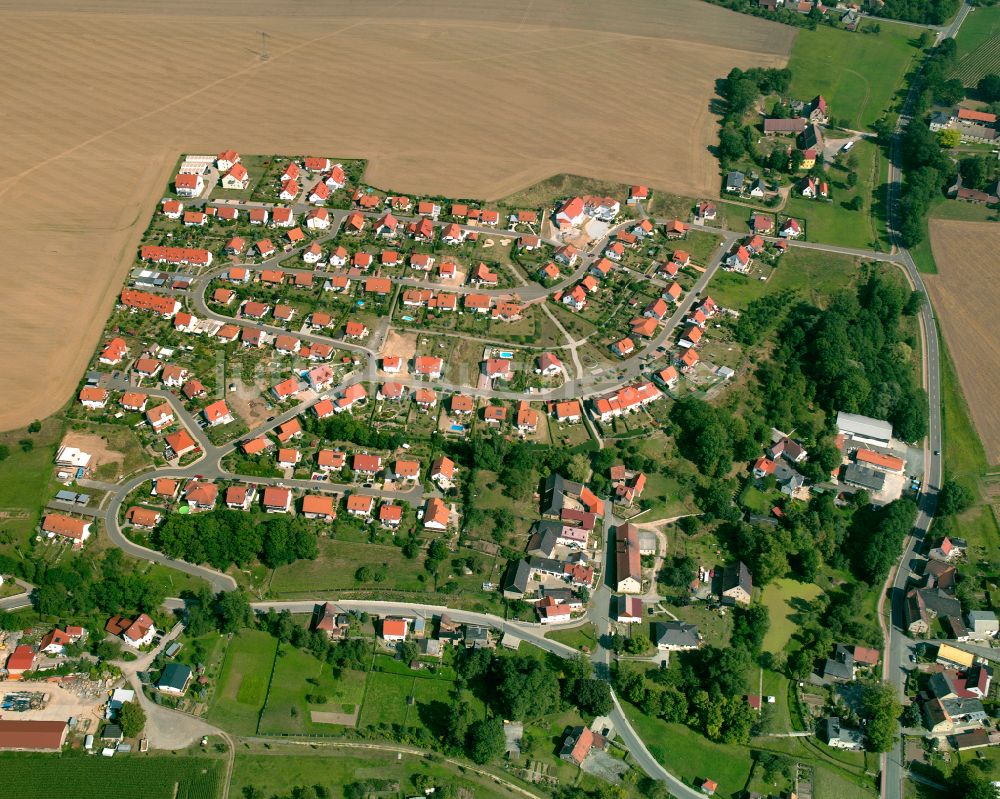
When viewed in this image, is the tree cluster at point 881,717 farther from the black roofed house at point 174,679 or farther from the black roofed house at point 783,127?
the black roofed house at point 783,127

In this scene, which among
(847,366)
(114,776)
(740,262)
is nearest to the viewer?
(114,776)

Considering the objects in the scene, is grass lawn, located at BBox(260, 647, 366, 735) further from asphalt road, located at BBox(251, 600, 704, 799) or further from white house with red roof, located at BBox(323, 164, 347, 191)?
white house with red roof, located at BBox(323, 164, 347, 191)

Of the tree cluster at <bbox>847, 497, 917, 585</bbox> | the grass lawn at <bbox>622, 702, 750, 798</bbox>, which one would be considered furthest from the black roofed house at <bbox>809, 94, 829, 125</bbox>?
the grass lawn at <bbox>622, 702, 750, 798</bbox>

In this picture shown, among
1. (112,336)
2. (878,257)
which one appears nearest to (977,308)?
(878,257)

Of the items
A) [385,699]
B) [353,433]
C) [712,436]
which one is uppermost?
[712,436]

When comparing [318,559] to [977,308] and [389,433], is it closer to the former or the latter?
[389,433]

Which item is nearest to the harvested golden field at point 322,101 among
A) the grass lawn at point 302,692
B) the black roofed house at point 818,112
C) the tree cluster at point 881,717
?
the black roofed house at point 818,112

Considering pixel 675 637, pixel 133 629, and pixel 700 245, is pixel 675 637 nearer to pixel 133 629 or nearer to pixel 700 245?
pixel 133 629

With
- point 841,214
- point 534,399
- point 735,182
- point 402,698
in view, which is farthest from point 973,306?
point 402,698
